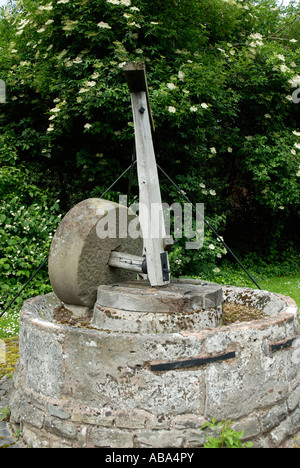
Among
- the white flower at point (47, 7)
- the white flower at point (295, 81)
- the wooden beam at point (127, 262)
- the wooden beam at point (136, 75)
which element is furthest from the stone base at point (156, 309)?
the white flower at point (295, 81)

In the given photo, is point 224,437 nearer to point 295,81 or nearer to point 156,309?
point 156,309

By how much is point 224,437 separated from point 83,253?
161 centimetres

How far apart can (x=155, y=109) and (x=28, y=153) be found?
8.68 feet

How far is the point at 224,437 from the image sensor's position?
2.39m

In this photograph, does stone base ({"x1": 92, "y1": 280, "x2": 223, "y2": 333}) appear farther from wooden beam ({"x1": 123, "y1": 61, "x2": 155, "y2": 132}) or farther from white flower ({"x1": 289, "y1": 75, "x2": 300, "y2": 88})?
white flower ({"x1": 289, "y1": 75, "x2": 300, "y2": 88})

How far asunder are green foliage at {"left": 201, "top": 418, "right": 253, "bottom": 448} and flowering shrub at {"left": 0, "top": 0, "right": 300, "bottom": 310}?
12.6 feet

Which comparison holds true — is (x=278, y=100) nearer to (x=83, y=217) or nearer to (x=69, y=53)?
(x=69, y=53)

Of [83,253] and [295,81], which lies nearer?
[83,253]

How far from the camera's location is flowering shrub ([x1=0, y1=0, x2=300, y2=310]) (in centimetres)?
578

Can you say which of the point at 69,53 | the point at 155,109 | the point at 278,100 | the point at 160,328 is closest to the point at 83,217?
the point at 160,328

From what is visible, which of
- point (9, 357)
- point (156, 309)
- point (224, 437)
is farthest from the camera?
point (9, 357)

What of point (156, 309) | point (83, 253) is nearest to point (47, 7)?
point (83, 253)

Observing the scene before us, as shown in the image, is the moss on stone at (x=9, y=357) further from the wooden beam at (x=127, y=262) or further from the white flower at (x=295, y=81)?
the white flower at (x=295, y=81)

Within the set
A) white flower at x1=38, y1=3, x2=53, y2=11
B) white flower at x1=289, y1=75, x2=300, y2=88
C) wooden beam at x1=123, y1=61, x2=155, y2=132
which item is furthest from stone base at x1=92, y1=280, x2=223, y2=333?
white flower at x1=289, y1=75, x2=300, y2=88
